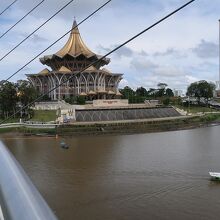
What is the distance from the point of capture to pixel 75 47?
4688 cm

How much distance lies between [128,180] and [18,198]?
977 cm

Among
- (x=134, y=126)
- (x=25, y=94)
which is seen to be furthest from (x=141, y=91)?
(x=25, y=94)

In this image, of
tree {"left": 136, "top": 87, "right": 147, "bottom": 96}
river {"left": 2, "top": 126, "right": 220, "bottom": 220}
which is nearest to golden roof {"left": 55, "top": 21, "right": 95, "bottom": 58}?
tree {"left": 136, "top": 87, "right": 147, "bottom": 96}

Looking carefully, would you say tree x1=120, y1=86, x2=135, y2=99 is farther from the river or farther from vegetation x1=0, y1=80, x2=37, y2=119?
the river

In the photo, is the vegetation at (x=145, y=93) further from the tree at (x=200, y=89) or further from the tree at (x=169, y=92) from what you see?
the tree at (x=200, y=89)

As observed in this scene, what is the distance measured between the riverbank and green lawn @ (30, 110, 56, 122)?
3440 mm

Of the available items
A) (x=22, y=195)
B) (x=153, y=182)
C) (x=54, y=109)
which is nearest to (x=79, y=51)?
(x=54, y=109)

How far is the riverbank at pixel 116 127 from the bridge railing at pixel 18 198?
24.0 meters

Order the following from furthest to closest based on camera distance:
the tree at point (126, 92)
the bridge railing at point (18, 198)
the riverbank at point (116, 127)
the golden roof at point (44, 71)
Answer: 1. the tree at point (126, 92)
2. the golden roof at point (44, 71)
3. the riverbank at point (116, 127)
4. the bridge railing at point (18, 198)

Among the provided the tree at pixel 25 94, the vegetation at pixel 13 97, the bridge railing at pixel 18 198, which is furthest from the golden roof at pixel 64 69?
the bridge railing at pixel 18 198

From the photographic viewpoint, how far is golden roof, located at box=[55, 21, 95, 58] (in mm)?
45906

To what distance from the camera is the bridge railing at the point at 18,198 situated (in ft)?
2.63

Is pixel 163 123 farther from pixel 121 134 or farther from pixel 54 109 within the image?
pixel 54 109

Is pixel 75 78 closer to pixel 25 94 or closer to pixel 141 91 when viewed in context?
pixel 141 91
